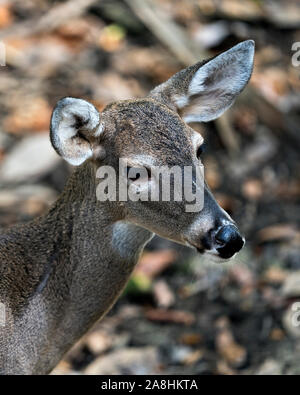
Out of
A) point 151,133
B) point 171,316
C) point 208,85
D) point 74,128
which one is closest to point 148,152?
point 151,133

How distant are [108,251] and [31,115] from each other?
4360 mm

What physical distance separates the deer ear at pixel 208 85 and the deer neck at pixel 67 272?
639 millimetres

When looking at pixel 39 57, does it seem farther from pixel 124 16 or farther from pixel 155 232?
pixel 155 232

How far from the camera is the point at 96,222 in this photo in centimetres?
411

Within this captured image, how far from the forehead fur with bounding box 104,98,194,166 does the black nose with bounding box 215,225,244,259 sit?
16.2 inches

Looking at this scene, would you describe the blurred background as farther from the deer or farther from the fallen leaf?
the deer

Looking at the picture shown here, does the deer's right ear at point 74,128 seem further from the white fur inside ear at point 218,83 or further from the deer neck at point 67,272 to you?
the white fur inside ear at point 218,83

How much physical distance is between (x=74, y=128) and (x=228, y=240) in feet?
3.08

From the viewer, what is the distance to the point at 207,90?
4.39 m

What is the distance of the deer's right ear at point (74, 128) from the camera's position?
146 inches

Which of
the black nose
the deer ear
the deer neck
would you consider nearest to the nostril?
the black nose

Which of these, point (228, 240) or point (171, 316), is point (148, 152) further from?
point (171, 316)

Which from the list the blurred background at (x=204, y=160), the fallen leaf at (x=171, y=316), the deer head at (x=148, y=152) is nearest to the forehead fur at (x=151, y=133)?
the deer head at (x=148, y=152)
